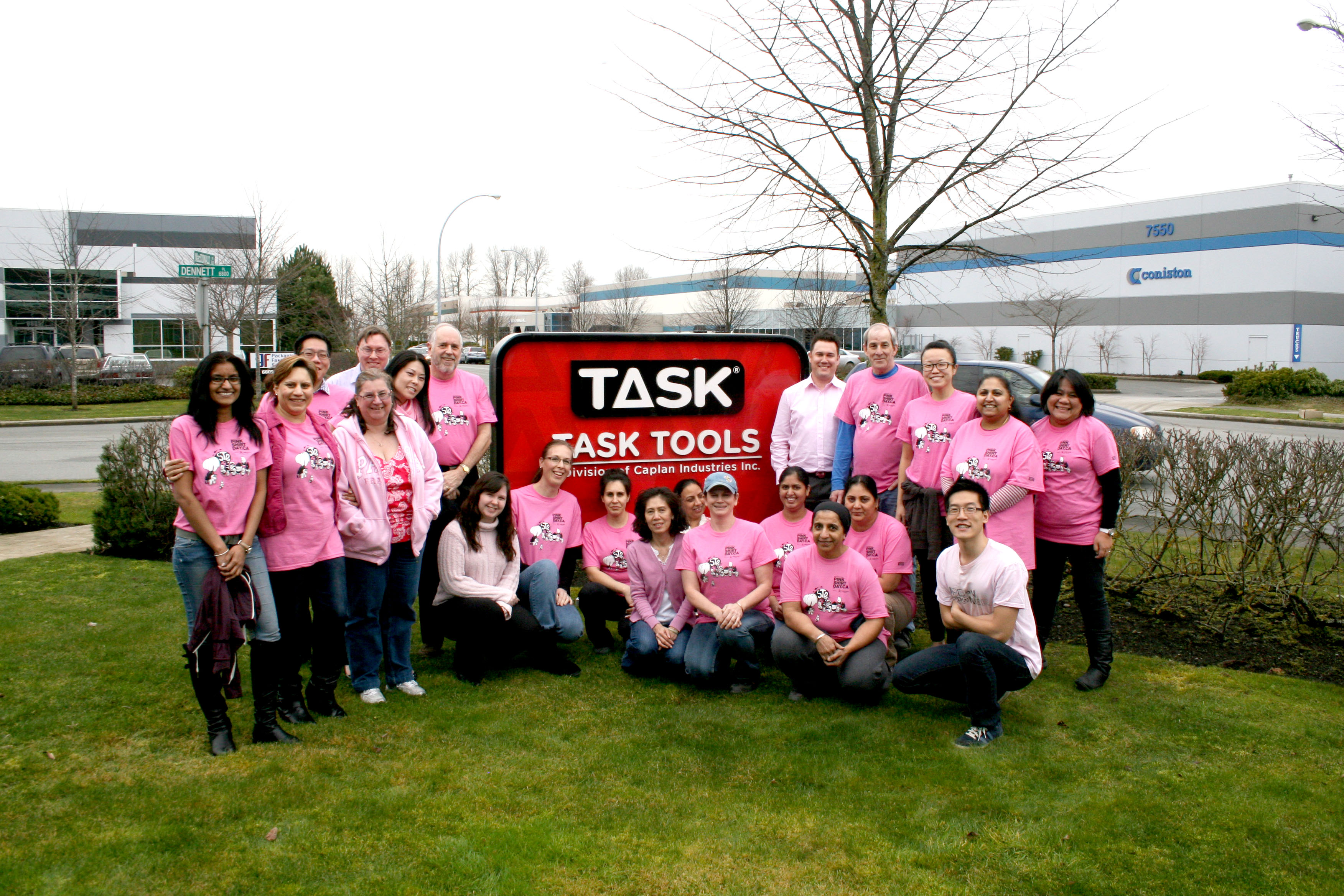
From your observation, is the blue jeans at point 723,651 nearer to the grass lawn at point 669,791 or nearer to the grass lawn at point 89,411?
the grass lawn at point 669,791

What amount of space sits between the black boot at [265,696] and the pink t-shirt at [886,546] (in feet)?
9.96

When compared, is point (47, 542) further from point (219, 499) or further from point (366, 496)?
point (219, 499)

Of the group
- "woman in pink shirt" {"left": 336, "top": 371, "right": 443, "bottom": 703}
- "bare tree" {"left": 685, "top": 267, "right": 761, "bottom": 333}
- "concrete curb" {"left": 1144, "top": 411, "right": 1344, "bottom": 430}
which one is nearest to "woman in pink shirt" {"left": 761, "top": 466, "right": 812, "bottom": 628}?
"woman in pink shirt" {"left": 336, "top": 371, "right": 443, "bottom": 703}

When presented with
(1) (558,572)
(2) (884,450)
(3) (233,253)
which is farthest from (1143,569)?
(3) (233,253)

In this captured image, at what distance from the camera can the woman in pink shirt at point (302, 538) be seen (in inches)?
168

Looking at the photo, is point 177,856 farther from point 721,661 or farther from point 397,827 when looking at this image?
point 721,661

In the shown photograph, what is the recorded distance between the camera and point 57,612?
638cm

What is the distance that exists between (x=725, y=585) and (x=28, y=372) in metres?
33.2

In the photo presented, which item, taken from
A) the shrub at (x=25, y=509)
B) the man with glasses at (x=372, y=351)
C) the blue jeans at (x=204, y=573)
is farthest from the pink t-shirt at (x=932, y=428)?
the shrub at (x=25, y=509)

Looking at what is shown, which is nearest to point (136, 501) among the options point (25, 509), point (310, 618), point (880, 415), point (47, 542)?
point (47, 542)

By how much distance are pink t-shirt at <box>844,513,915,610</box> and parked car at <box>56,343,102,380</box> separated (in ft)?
105

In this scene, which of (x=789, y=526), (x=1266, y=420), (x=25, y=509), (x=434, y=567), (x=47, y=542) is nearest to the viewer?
(x=789, y=526)

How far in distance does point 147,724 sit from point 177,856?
1.49 metres

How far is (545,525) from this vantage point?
18.5 feet
